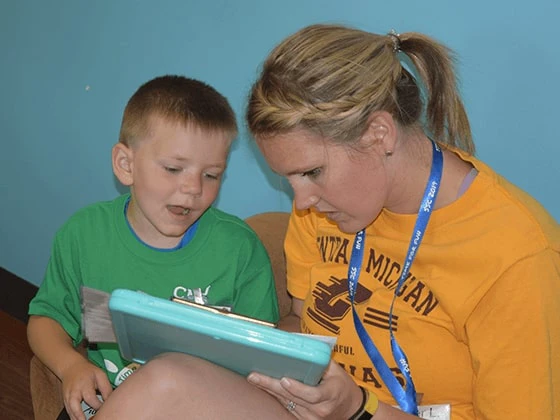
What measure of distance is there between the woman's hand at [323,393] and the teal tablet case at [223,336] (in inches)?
0.6

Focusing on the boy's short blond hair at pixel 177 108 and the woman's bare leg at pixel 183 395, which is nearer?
the woman's bare leg at pixel 183 395

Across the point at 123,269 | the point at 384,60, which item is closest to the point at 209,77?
the point at 123,269

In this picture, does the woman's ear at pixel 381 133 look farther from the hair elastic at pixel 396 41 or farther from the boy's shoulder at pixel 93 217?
the boy's shoulder at pixel 93 217

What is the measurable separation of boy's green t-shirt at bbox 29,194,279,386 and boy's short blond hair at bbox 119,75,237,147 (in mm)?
200

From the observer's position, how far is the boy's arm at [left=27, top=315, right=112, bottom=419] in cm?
146

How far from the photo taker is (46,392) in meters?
1.64

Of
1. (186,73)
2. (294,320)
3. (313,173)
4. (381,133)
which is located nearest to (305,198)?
(313,173)

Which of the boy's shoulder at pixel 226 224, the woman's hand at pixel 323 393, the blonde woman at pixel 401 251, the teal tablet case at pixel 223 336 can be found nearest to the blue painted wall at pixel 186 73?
the blonde woman at pixel 401 251

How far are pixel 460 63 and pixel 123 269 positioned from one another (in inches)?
31.5

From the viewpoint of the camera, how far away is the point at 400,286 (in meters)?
1.36

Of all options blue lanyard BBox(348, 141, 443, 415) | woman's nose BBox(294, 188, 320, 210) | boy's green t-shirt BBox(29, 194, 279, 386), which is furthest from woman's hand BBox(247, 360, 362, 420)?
boy's green t-shirt BBox(29, 194, 279, 386)

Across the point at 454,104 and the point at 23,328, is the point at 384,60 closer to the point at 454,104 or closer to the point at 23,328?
the point at 454,104

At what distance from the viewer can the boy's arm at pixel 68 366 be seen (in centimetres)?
146

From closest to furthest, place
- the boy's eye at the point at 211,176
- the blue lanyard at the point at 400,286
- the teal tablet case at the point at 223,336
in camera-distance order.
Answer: the teal tablet case at the point at 223,336
the blue lanyard at the point at 400,286
the boy's eye at the point at 211,176
